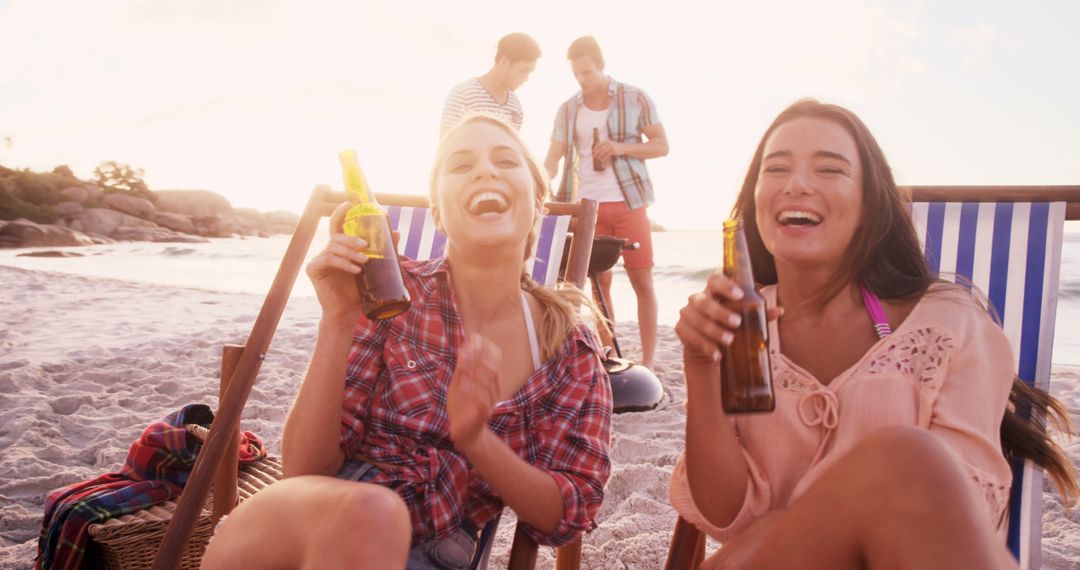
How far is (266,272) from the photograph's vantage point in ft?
59.7

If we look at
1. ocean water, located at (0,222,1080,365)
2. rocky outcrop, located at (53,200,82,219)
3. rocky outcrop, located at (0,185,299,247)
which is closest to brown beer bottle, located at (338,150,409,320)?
ocean water, located at (0,222,1080,365)

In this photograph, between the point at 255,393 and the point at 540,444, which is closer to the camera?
the point at 540,444

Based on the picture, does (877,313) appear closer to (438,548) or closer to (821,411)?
(821,411)

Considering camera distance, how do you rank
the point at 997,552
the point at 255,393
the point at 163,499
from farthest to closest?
the point at 255,393, the point at 163,499, the point at 997,552

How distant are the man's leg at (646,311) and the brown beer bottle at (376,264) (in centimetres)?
323

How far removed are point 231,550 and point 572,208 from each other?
78.4 inches

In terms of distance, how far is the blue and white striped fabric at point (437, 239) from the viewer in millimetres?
3027

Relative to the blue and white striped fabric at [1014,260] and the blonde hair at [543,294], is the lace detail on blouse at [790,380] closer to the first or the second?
the blonde hair at [543,294]

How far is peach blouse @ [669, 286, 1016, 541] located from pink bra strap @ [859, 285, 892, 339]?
4 cm

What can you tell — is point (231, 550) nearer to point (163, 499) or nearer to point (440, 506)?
point (440, 506)

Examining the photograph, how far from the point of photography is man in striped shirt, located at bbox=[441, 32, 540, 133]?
4.74m

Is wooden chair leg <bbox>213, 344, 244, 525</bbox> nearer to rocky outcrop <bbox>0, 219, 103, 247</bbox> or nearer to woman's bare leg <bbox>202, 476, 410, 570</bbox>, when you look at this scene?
woman's bare leg <bbox>202, 476, 410, 570</bbox>

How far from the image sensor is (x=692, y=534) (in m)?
1.76

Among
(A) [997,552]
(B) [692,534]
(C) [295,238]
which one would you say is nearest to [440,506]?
(B) [692,534]
